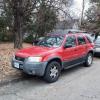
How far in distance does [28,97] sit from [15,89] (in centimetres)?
77

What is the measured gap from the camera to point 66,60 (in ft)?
24.2

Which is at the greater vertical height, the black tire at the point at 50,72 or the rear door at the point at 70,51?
the rear door at the point at 70,51

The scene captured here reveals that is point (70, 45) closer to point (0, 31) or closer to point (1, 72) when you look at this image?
point (1, 72)

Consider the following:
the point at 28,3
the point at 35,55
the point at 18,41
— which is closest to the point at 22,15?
the point at 28,3

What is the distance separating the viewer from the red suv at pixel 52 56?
639 centimetres

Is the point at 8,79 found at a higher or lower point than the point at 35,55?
lower

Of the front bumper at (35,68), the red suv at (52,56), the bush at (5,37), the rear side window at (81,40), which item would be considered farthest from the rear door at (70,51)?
the bush at (5,37)

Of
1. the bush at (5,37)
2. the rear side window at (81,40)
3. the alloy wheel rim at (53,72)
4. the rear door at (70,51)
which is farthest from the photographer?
the bush at (5,37)

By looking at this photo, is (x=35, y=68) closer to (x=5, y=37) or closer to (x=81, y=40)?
(x=81, y=40)

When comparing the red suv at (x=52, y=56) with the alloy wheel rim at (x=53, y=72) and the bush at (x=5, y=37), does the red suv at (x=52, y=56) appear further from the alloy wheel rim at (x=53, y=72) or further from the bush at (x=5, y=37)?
the bush at (x=5, y=37)

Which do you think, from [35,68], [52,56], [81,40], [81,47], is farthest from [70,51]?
[35,68]

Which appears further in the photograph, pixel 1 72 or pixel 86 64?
pixel 86 64

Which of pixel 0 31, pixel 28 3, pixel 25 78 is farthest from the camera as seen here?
pixel 0 31

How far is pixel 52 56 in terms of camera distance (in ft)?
21.9
